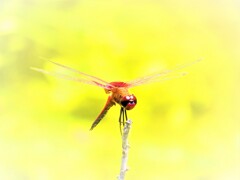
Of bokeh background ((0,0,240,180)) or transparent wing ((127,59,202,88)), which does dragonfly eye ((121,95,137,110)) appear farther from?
bokeh background ((0,0,240,180))

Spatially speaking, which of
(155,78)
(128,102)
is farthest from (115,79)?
(128,102)

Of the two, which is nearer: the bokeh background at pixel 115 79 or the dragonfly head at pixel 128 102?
the dragonfly head at pixel 128 102

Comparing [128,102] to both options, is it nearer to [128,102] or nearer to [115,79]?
[128,102]

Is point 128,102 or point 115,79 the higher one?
point 115,79

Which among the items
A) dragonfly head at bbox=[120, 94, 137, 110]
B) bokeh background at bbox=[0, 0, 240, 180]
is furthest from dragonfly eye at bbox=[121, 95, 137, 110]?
bokeh background at bbox=[0, 0, 240, 180]

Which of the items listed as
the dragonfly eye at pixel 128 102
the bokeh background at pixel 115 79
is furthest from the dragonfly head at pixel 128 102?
the bokeh background at pixel 115 79

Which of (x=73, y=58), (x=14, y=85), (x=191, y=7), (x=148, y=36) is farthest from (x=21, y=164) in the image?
(x=191, y=7)

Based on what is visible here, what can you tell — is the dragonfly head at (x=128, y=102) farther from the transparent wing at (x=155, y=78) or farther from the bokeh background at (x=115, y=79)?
the bokeh background at (x=115, y=79)

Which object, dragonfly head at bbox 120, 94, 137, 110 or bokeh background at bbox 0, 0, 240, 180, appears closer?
dragonfly head at bbox 120, 94, 137, 110
